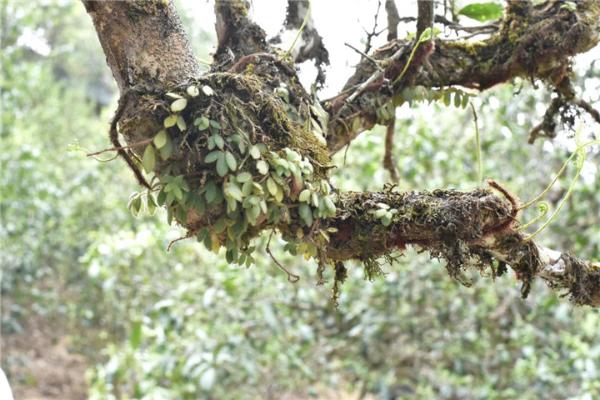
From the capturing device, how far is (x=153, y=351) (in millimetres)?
2742

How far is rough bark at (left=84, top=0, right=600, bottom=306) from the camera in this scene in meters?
0.96

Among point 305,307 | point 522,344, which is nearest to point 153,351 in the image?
point 305,307

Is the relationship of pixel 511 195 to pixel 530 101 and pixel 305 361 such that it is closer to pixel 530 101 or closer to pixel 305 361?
pixel 530 101

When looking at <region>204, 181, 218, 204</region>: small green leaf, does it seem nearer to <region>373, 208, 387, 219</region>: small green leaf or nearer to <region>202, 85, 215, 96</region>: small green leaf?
<region>202, 85, 215, 96</region>: small green leaf

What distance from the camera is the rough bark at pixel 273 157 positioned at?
0.96m

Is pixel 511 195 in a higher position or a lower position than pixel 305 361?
lower

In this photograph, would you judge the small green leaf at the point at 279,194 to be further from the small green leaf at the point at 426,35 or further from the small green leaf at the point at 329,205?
the small green leaf at the point at 426,35

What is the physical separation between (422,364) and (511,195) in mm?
2238

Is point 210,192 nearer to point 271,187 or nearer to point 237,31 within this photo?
point 271,187

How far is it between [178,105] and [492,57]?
79 cm

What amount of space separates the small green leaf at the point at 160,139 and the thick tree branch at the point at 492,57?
0.46 meters

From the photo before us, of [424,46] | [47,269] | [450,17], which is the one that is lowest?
[424,46]

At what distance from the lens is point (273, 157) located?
3.24 ft

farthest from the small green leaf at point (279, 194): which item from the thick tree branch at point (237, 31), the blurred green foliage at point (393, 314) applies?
the blurred green foliage at point (393, 314)
